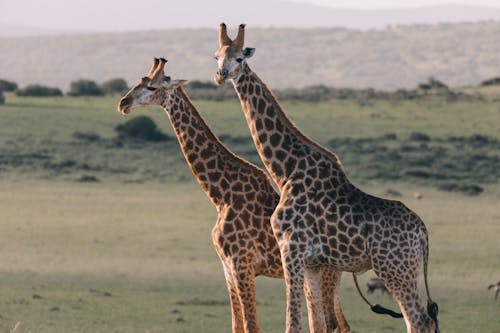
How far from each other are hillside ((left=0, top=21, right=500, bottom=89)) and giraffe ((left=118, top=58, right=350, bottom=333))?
339 ft

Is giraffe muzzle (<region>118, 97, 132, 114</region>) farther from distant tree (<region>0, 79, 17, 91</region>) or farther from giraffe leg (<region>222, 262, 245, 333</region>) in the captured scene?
distant tree (<region>0, 79, 17, 91</region>)

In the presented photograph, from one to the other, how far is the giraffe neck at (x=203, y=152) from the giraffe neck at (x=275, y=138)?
0.49 metres

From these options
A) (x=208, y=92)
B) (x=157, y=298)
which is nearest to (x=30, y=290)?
(x=157, y=298)

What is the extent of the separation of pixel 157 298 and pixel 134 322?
2.59 meters

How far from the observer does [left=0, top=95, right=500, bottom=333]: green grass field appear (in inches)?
925

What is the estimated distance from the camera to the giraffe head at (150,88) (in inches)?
385

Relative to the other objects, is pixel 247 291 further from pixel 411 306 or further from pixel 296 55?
pixel 296 55

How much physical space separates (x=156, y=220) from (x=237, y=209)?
23.2 m

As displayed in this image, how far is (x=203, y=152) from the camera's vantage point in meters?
10.4

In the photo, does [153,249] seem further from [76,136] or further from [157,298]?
[76,136]

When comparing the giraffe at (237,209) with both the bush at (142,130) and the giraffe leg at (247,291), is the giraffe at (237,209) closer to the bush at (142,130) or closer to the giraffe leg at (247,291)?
the giraffe leg at (247,291)

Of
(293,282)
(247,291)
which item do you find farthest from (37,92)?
(293,282)

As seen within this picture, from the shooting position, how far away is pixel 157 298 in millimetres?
24969

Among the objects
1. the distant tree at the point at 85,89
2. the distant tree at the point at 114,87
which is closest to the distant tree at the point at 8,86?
the distant tree at the point at 85,89
